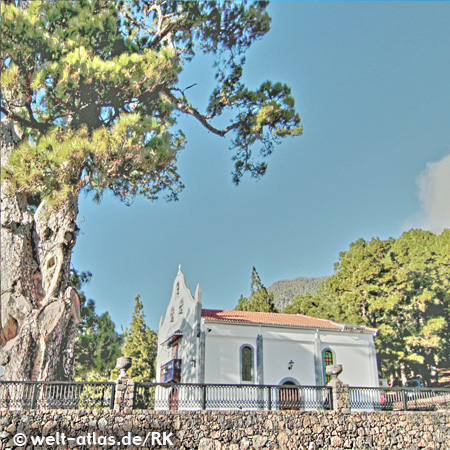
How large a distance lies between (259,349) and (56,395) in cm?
758

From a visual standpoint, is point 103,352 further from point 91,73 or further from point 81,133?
point 91,73

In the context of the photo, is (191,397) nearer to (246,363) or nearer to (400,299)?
(246,363)

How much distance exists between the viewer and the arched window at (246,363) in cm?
1387

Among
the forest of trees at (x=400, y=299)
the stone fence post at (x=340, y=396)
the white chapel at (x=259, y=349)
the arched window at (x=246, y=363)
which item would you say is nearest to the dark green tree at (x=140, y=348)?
the forest of trees at (x=400, y=299)

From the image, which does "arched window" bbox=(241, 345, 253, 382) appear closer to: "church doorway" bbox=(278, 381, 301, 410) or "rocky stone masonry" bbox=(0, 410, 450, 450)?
"church doorway" bbox=(278, 381, 301, 410)

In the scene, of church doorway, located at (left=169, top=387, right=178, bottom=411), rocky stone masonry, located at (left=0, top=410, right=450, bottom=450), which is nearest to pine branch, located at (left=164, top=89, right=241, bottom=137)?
church doorway, located at (left=169, top=387, right=178, bottom=411)

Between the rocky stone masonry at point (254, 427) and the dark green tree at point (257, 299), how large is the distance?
12.2 metres

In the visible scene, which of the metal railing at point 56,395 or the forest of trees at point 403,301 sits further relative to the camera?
the forest of trees at point 403,301

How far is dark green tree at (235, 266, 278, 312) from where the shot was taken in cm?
2286

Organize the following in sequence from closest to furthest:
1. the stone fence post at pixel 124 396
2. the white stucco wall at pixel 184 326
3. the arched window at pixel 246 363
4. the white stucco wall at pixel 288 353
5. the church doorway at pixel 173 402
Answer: the stone fence post at pixel 124 396
the church doorway at pixel 173 402
the white stucco wall at pixel 288 353
the arched window at pixel 246 363
the white stucco wall at pixel 184 326

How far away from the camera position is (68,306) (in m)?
8.36

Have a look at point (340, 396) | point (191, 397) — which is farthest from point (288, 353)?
point (191, 397)

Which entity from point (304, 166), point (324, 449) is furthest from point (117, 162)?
point (304, 166)

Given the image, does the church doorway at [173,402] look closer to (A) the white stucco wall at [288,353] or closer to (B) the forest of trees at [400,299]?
(A) the white stucco wall at [288,353]
